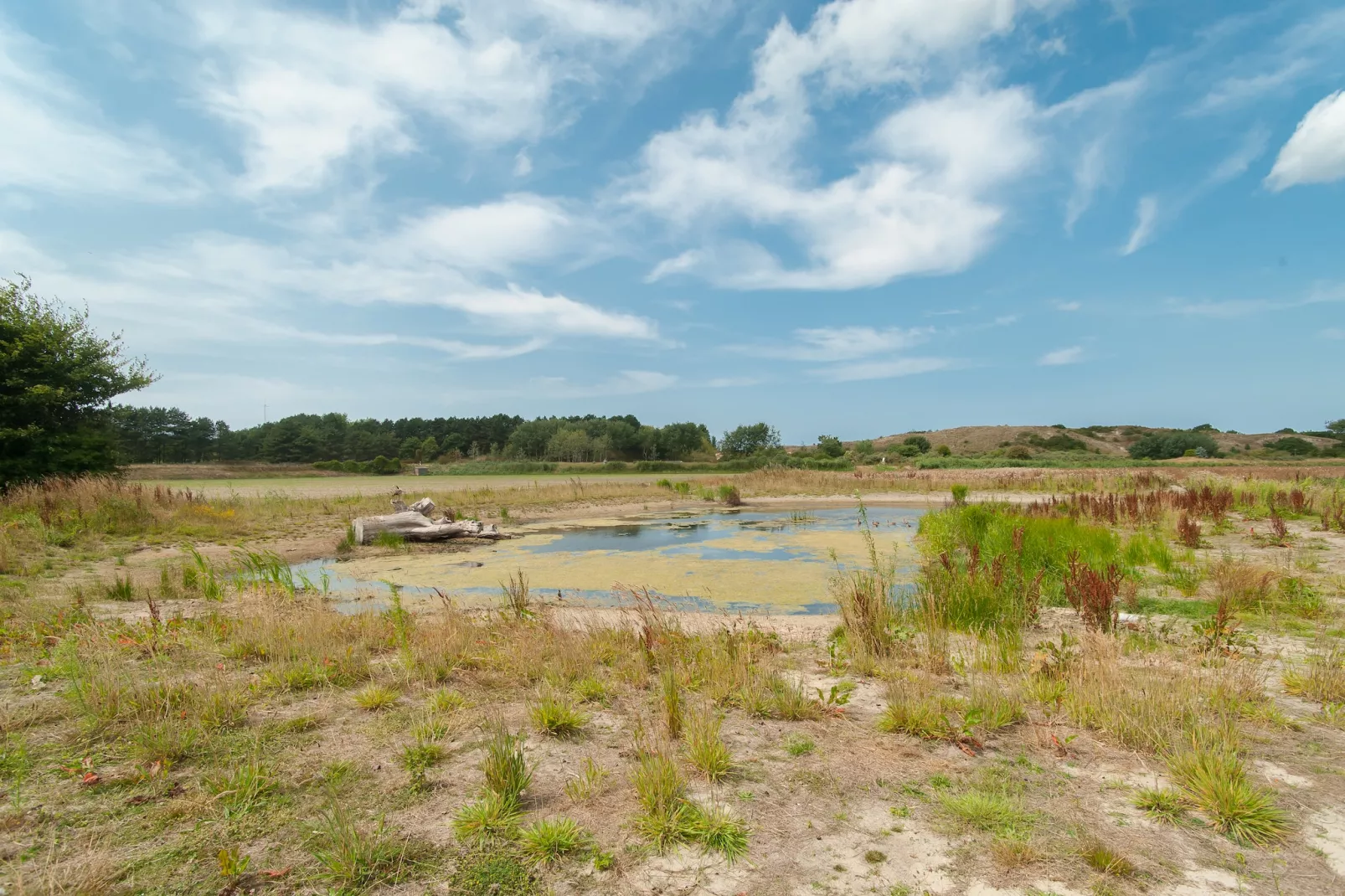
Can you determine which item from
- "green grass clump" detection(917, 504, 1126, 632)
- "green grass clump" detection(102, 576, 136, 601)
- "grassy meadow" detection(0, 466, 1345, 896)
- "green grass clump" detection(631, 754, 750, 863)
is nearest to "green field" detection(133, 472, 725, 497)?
"green grass clump" detection(102, 576, 136, 601)

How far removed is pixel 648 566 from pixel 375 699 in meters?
8.03

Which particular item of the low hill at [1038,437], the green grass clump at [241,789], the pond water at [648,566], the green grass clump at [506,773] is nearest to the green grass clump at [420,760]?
the green grass clump at [506,773]

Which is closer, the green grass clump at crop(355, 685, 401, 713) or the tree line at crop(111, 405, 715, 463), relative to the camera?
the green grass clump at crop(355, 685, 401, 713)

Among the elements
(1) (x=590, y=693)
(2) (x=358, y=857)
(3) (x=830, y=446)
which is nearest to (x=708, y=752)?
Answer: (1) (x=590, y=693)

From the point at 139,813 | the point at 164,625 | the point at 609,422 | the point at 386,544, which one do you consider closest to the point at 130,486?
the point at 386,544

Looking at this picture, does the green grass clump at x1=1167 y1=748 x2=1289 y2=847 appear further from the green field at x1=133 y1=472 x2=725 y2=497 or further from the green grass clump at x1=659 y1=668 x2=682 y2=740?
the green field at x1=133 y1=472 x2=725 y2=497

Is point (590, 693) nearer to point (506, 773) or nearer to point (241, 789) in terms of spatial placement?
point (506, 773)

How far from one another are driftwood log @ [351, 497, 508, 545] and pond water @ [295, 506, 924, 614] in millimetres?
1149

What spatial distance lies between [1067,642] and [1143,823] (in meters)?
2.55

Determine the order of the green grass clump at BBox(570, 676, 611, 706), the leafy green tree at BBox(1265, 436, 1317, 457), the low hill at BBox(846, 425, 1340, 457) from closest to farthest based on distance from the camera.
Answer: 1. the green grass clump at BBox(570, 676, 611, 706)
2. the leafy green tree at BBox(1265, 436, 1317, 457)
3. the low hill at BBox(846, 425, 1340, 457)

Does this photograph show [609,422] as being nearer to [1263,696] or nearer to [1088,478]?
[1088,478]

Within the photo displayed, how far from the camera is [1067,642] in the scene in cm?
503

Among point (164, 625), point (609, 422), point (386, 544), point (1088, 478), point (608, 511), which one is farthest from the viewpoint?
point (609, 422)

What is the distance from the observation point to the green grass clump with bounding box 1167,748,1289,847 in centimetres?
263
